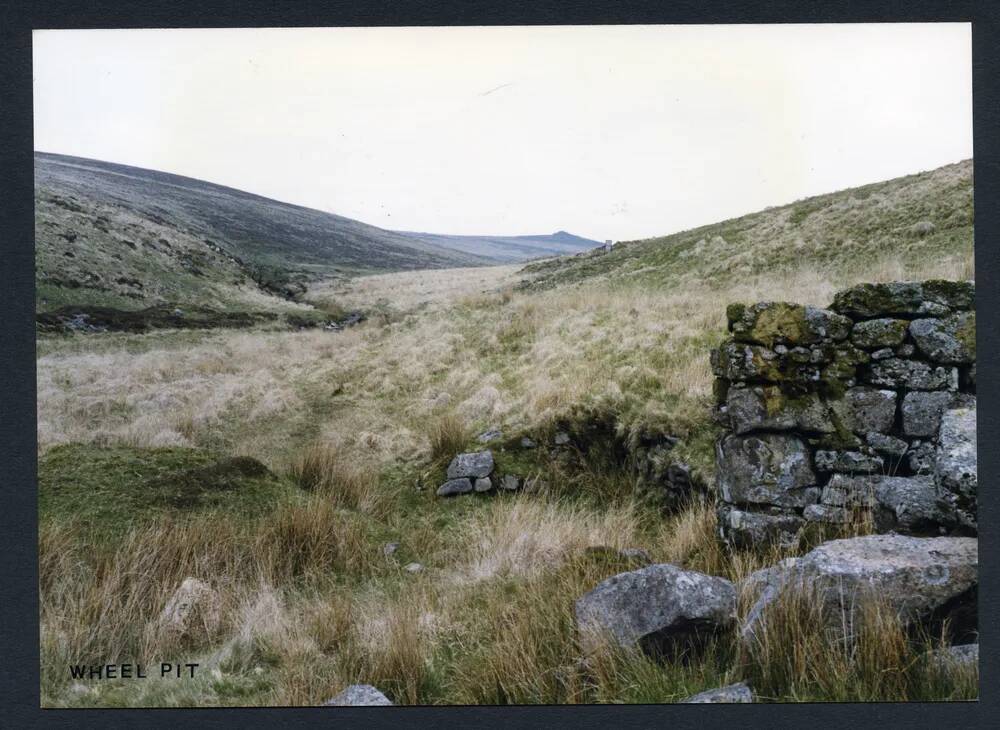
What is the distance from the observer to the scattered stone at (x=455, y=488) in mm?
5082

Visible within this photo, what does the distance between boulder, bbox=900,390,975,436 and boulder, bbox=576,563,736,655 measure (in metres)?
1.67

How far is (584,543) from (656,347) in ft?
8.85

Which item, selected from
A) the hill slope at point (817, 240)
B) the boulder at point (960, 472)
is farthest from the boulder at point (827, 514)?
the hill slope at point (817, 240)

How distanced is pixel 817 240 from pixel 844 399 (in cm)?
458

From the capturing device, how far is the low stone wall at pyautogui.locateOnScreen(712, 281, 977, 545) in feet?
12.1

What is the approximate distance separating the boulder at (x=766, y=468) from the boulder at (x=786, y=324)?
66 centimetres

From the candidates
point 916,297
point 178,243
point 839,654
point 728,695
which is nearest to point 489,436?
point 728,695

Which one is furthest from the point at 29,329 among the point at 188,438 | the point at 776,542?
the point at 776,542

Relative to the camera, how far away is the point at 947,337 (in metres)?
3.68

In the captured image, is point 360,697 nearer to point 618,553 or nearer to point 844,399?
point 618,553

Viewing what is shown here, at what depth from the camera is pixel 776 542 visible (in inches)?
148

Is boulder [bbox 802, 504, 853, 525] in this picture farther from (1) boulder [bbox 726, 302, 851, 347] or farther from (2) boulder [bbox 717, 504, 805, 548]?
(1) boulder [bbox 726, 302, 851, 347]

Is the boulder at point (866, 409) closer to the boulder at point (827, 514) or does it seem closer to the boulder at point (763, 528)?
the boulder at point (827, 514)

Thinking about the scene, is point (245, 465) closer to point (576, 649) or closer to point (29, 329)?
point (29, 329)
